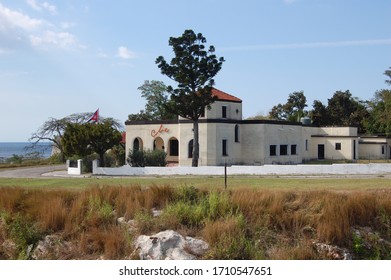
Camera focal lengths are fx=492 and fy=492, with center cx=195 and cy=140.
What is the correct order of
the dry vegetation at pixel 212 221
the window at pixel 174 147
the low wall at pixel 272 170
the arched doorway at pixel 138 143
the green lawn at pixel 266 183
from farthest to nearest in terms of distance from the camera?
the arched doorway at pixel 138 143, the window at pixel 174 147, the low wall at pixel 272 170, the green lawn at pixel 266 183, the dry vegetation at pixel 212 221

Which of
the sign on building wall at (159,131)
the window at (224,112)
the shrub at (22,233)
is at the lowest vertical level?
the shrub at (22,233)

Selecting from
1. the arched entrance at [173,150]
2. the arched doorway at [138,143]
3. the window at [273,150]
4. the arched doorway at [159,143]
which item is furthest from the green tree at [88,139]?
the window at [273,150]

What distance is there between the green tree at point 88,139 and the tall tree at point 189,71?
5746 millimetres

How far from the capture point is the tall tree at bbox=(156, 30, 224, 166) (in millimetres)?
40188

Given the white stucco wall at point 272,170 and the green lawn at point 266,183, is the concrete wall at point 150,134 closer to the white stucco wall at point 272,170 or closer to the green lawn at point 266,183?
the white stucco wall at point 272,170

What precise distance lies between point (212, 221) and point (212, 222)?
33mm

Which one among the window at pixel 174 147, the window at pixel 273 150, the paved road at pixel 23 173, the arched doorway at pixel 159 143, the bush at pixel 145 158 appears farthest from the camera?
the arched doorway at pixel 159 143

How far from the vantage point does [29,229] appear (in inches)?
536

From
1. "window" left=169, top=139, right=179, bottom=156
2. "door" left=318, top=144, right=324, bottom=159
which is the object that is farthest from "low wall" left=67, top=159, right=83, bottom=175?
"door" left=318, top=144, right=324, bottom=159

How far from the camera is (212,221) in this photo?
1335 cm

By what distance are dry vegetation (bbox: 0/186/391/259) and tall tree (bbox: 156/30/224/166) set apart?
2536 cm

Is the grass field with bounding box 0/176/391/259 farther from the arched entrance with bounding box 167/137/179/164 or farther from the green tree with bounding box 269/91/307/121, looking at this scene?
the green tree with bounding box 269/91/307/121

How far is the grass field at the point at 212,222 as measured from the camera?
1283 centimetres

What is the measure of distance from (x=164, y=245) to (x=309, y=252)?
371 cm
